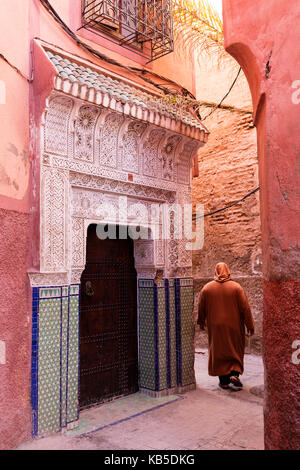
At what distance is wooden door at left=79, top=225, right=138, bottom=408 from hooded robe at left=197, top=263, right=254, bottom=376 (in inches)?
38.2

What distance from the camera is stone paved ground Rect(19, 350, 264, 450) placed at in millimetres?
3262

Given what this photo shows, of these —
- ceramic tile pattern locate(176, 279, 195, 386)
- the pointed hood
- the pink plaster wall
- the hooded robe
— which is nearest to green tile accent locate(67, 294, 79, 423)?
the pink plaster wall

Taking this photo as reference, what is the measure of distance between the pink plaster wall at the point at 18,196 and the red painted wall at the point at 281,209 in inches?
76.4

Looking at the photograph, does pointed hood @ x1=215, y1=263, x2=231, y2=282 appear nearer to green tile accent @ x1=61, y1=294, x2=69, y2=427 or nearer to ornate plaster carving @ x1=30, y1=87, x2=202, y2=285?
ornate plaster carving @ x1=30, y1=87, x2=202, y2=285

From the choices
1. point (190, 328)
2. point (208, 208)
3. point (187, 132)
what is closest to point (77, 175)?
point (187, 132)

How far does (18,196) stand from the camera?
340cm

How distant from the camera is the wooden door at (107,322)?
13.8ft

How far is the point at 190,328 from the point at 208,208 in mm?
3327

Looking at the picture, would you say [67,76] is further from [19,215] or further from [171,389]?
[171,389]

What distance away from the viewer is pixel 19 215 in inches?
134

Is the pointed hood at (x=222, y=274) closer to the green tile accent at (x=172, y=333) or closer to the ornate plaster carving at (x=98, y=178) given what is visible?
the ornate plaster carving at (x=98, y=178)

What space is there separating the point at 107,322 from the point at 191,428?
56.7 inches

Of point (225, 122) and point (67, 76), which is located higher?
point (225, 122)

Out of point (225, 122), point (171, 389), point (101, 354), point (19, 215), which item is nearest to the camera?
point (19, 215)
